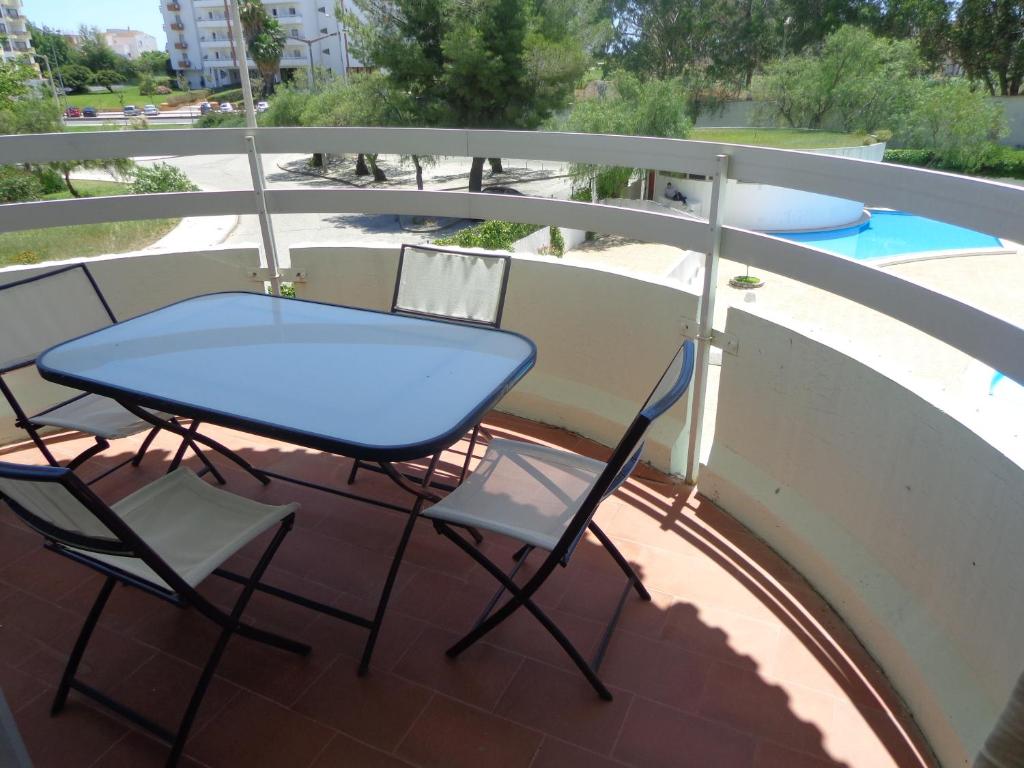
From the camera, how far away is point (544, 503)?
2199 millimetres

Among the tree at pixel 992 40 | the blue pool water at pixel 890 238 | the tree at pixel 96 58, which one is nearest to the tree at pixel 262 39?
the tree at pixel 96 58

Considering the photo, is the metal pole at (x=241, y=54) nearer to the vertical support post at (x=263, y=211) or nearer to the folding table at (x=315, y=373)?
the vertical support post at (x=263, y=211)

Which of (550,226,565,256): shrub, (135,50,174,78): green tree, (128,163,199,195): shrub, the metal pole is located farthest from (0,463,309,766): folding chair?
(135,50,174,78): green tree

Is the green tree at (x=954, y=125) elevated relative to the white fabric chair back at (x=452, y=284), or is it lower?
lower

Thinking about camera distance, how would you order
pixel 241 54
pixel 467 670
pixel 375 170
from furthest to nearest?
1. pixel 375 170
2. pixel 241 54
3. pixel 467 670

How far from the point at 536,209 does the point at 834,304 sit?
1063 centimetres

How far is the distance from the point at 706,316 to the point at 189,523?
2.06 m

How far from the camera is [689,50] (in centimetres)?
3934

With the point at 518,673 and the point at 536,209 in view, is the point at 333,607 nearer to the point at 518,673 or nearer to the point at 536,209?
the point at 518,673

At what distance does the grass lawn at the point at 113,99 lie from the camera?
181 feet

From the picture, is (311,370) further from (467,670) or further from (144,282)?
(144,282)

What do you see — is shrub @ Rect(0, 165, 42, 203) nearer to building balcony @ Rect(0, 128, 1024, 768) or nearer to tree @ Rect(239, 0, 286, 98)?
building balcony @ Rect(0, 128, 1024, 768)

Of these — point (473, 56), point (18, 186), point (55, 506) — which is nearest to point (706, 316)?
point (55, 506)

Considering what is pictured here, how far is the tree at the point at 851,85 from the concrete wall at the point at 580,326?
83.6 ft
